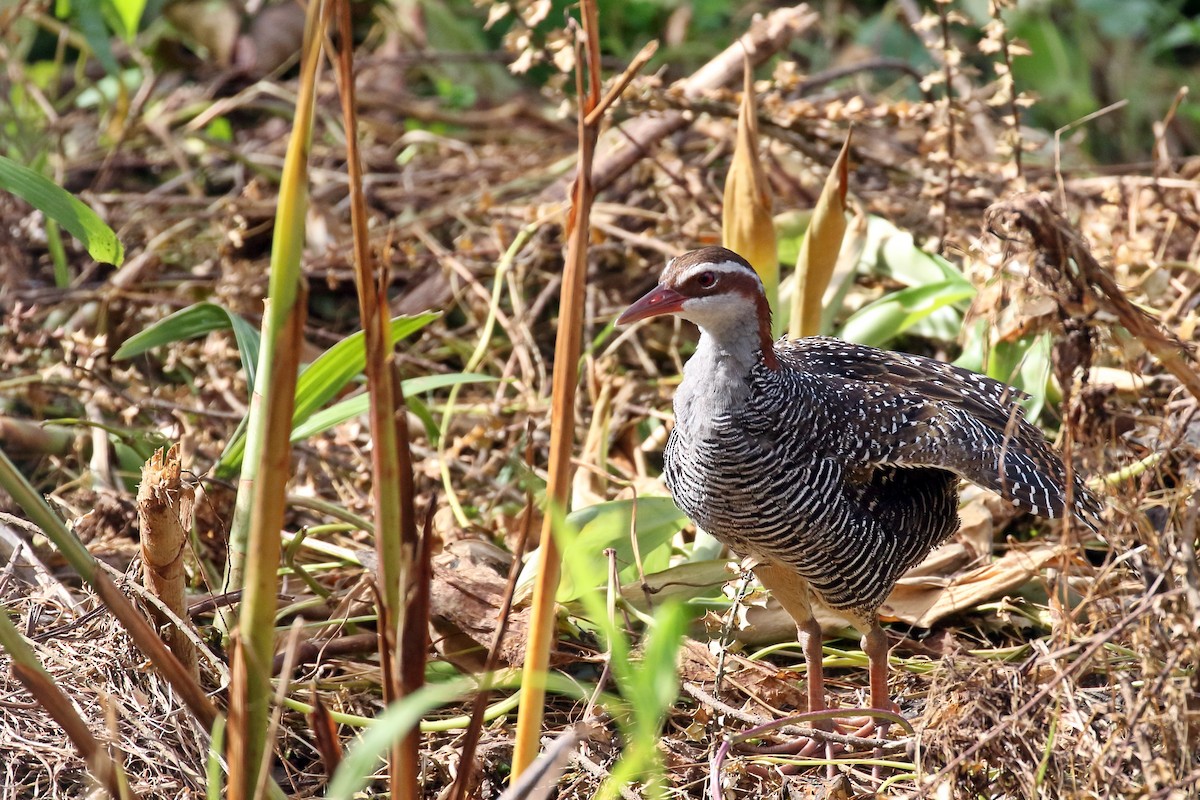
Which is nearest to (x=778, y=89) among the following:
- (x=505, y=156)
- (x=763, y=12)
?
(x=505, y=156)

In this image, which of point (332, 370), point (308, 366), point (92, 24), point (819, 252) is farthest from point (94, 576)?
Result: point (92, 24)

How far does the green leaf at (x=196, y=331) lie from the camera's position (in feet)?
10.1

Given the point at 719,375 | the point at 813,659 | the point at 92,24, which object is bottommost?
the point at 813,659

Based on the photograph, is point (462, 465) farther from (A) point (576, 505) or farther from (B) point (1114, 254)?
(B) point (1114, 254)

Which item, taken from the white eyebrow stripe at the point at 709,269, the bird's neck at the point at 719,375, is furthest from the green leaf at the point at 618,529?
the white eyebrow stripe at the point at 709,269

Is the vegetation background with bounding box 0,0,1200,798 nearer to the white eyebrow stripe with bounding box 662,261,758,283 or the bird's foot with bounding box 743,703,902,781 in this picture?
the bird's foot with bounding box 743,703,902,781

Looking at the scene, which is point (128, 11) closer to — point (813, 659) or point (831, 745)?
point (813, 659)

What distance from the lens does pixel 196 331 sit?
3309mm

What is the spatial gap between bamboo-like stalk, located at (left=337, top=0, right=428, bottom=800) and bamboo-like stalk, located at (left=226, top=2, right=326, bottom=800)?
0.06 metres

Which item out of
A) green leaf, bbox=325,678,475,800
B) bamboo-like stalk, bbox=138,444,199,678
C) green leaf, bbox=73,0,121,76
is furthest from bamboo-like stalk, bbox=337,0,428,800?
green leaf, bbox=73,0,121,76

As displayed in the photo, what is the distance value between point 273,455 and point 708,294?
4.65 ft

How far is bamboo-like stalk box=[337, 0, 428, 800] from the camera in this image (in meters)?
1.62

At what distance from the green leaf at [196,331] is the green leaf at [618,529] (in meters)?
0.90

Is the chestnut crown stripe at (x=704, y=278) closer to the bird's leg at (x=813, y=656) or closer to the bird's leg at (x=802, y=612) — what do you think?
the bird's leg at (x=802, y=612)
